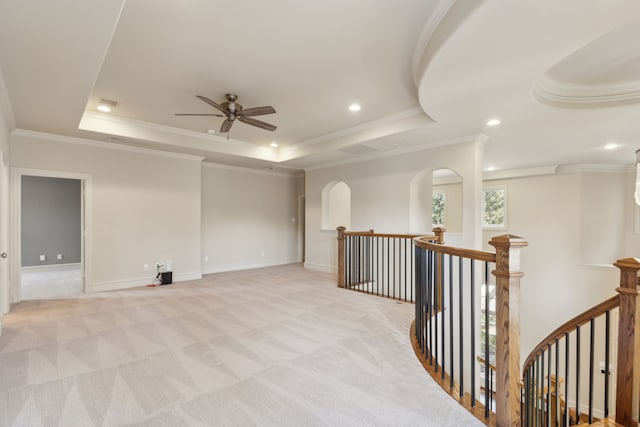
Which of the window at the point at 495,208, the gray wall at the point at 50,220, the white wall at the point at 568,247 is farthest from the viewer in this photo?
the window at the point at 495,208

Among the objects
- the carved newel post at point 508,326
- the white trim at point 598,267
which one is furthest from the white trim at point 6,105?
the white trim at point 598,267

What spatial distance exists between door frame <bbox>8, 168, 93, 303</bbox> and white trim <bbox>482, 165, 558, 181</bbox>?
357 inches

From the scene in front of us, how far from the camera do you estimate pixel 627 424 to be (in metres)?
1.72

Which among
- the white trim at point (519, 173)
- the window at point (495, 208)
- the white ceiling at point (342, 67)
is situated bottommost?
the window at point (495, 208)

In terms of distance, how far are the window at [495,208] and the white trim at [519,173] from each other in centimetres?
38

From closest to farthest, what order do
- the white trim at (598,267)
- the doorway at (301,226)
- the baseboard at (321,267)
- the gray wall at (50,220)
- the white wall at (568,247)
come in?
the white trim at (598,267), the white wall at (568,247), the baseboard at (321,267), the gray wall at (50,220), the doorway at (301,226)

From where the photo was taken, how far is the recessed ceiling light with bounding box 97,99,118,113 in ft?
13.1

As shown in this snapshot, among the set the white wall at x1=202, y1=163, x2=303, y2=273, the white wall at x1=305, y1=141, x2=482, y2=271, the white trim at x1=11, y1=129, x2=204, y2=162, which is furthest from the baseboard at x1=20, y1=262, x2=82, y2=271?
the white wall at x1=305, y1=141, x2=482, y2=271

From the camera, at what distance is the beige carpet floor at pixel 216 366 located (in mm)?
1915

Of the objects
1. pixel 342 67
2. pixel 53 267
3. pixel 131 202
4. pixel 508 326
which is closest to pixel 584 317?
pixel 508 326

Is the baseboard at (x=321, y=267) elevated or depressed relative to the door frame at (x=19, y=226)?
depressed

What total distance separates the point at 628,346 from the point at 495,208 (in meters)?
7.09

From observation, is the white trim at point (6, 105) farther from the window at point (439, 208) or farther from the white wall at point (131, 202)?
the window at point (439, 208)

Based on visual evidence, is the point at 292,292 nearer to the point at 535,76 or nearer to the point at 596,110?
the point at 535,76
